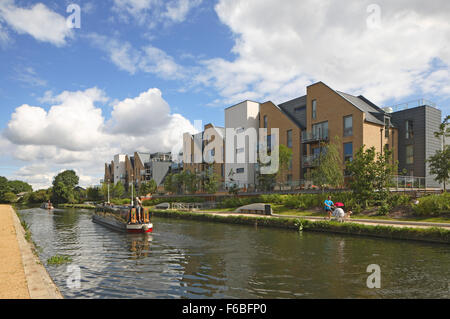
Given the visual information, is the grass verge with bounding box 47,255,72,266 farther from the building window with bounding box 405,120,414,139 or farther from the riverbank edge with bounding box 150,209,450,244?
the building window with bounding box 405,120,414,139

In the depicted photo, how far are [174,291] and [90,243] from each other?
38.3ft

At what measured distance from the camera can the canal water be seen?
849cm

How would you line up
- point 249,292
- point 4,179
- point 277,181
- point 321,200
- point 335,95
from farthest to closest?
point 4,179 → point 277,181 → point 335,95 → point 321,200 → point 249,292

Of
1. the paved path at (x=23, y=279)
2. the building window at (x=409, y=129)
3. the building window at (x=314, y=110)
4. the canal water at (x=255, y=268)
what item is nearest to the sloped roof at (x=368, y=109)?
the building window at (x=314, y=110)

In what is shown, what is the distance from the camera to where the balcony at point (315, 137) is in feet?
121

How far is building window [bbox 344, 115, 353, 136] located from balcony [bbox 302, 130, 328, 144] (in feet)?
8.10

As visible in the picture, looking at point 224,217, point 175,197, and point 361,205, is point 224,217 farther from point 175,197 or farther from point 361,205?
point 175,197

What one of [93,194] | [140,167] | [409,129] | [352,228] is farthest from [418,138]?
[93,194]

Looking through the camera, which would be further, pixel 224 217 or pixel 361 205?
pixel 224 217

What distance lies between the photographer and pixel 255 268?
36.1 ft

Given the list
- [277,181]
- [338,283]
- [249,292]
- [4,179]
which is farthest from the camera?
[4,179]

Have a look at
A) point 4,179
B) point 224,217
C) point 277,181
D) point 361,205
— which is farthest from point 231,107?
point 4,179

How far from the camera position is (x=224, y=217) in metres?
27.6

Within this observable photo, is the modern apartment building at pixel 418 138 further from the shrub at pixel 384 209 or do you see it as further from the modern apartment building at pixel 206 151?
the modern apartment building at pixel 206 151
